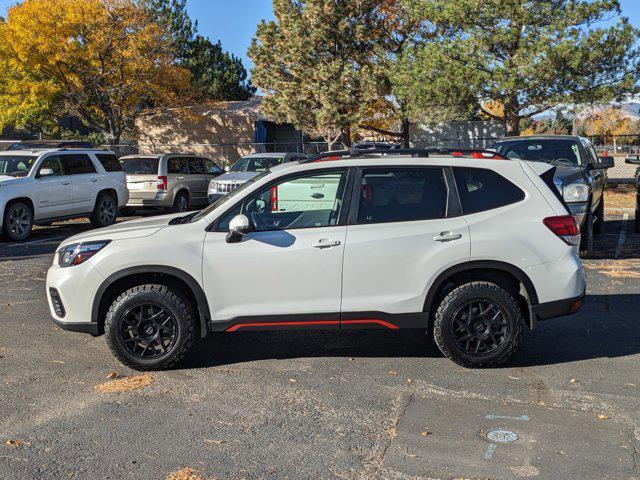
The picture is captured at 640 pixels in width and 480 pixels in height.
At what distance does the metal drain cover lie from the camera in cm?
463

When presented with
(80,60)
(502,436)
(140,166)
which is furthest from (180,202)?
(502,436)

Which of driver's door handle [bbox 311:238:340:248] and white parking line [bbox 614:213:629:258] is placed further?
white parking line [bbox 614:213:629:258]

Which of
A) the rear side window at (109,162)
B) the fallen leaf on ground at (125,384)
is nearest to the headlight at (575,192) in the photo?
the fallen leaf on ground at (125,384)

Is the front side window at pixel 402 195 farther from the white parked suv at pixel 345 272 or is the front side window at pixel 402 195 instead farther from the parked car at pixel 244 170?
the parked car at pixel 244 170

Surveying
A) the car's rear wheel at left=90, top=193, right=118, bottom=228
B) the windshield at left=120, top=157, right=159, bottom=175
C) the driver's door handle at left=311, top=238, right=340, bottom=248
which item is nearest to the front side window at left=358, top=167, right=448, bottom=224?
the driver's door handle at left=311, top=238, right=340, bottom=248

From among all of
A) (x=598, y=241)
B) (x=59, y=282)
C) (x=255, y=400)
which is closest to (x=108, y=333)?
(x=59, y=282)

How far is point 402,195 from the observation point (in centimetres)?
612

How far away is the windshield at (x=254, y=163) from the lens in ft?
63.1

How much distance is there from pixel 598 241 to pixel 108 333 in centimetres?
1002

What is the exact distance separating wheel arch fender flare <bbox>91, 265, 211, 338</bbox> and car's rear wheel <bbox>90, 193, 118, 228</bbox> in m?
10.8

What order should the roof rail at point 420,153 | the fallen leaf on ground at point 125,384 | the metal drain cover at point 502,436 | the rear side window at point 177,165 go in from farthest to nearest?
1. the rear side window at point 177,165
2. the roof rail at point 420,153
3. the fallen leaf on ground at point 125,384
4. the metal drain cover at point 502,436

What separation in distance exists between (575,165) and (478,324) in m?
7.28

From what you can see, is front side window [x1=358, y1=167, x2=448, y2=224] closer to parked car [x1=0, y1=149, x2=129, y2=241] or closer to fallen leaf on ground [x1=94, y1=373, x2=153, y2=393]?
fallen leaf on ground [x1=94, y1=373, x2=153, y2=393]

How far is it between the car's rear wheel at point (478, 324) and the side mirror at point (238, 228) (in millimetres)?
1694
